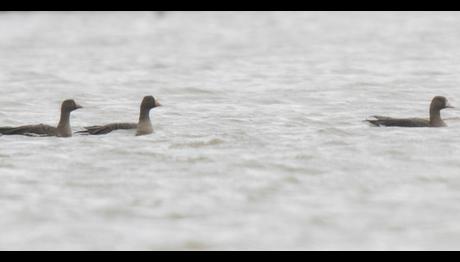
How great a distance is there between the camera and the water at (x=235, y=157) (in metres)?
11.8

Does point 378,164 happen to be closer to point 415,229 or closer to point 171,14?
point 415,229

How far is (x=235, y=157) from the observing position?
50.6 ft

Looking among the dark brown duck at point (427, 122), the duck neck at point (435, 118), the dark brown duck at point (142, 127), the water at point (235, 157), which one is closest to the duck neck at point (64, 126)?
the water at point (235, 157)

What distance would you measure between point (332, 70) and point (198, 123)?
967cm

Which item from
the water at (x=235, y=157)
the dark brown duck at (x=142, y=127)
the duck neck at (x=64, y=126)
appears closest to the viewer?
the water at (x=235, y=157)

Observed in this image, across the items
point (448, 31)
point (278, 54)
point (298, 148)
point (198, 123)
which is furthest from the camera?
point (448, 31)

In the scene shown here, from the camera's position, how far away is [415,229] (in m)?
11.8

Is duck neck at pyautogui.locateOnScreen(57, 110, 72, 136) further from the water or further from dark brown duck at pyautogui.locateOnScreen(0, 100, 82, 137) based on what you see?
the water

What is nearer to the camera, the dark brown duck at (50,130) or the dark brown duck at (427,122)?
the dark brown duck at (50,130)

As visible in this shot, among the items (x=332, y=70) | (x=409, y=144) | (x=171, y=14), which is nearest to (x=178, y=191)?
(x=409, y=144)

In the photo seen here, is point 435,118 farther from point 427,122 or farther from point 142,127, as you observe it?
point 142,127

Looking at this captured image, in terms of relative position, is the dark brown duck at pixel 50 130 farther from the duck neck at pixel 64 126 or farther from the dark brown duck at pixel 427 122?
the dark brown duck at pixel 427 122

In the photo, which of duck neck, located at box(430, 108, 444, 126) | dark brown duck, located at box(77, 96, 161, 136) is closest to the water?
dark brown duck, located at box(77, 96, 161, 136)

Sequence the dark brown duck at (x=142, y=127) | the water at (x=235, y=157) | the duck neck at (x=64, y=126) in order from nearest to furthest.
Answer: the water at (x=235, y=157)
the duck neck at (x=64, y=126)
the dark brown duck at (x=142, y=127)
